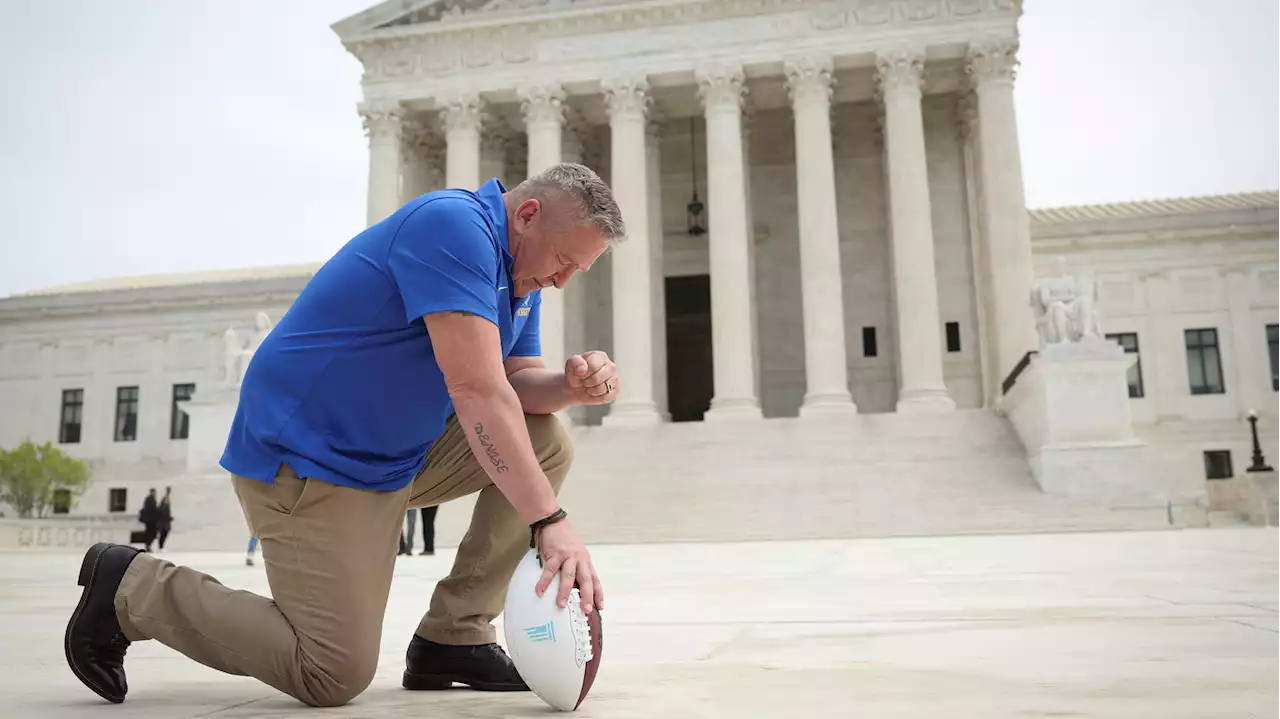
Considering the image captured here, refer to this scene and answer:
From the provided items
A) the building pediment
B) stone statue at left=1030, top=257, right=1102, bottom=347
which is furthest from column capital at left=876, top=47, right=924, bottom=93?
the building pediment

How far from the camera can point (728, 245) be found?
32.4 m

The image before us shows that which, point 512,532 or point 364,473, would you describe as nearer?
point 364,473

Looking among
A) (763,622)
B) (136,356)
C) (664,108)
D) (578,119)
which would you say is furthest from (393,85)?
(763,622)

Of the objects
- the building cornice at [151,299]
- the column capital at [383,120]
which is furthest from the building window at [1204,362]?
the building cornice at [151,299]

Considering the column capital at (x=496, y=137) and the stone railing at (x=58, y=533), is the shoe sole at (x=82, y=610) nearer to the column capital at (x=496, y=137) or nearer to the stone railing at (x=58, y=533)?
the stone railing at (x=58, y=533)

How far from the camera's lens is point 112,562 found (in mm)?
3525

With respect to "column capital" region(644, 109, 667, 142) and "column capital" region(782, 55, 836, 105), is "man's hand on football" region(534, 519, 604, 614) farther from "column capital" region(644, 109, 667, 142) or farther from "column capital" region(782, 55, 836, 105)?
"column capital" region(644, 109, 667, 142)

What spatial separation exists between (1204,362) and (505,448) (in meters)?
42.9

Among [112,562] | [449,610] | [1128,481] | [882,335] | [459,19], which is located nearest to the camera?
[112,562]

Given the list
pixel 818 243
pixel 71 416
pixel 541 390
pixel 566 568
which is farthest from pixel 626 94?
pixel 71 416

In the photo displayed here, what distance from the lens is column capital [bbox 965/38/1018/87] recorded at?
105 ft

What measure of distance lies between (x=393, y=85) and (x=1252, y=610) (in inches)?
1332

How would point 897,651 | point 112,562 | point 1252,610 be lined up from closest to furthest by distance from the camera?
point 112,562 < point 897,651 < point 1252,610

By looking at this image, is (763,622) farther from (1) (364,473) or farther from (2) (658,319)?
(2) (658,319)
